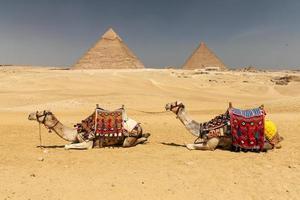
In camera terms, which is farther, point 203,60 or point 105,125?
point 203,60

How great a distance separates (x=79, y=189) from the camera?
6.17 metres

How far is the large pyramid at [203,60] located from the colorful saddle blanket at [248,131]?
96.1 meters

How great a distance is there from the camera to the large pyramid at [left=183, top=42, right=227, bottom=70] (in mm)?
105481

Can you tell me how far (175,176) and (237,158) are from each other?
74.5 inches

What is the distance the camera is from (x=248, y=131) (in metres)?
8.92

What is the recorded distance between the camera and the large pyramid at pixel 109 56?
A: 89500 mm

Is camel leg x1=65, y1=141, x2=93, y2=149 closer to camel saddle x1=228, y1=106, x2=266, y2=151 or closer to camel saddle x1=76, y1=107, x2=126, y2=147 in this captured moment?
camel saddle x1=76, y1=107, x2=126, y2=147

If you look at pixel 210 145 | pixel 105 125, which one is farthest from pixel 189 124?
pixel 105 125

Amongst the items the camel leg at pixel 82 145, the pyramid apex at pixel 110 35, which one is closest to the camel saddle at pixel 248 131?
the camel leg at pixel 82 145

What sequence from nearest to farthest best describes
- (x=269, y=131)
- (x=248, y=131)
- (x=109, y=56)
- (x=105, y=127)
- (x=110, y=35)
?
(x=248, y=131) → (x=269, y=131) → (x=105, y=127) → (x=109, y=56) → (x=110, y=35)

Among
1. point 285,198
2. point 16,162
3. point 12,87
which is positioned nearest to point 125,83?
point 12,87

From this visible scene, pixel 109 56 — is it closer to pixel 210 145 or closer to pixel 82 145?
pixel 82 145

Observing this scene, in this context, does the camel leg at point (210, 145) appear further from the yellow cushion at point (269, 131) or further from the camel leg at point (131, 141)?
the camel leg at point (131, 141)

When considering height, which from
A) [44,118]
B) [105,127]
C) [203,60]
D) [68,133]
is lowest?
[68,133]
